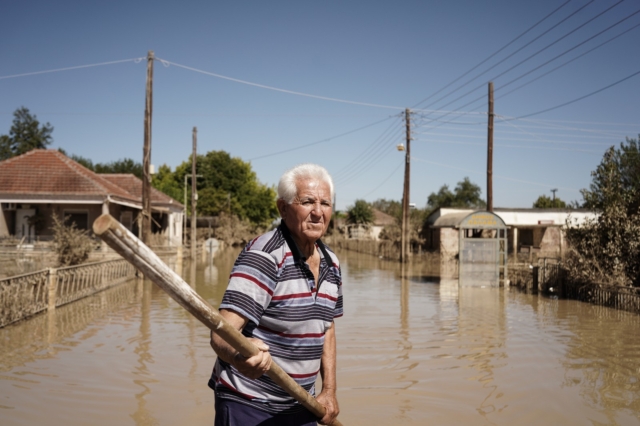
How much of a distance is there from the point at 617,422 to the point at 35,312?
9963mm

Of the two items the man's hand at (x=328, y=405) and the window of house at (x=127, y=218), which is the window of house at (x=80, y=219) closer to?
the window of house at (x=127, y=218)

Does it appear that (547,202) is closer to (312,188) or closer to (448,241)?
(448,241)

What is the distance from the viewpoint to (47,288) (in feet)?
38.9

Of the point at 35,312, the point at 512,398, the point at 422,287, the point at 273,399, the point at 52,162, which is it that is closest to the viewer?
the point at 273,399

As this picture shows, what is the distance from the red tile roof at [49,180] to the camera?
24.9 metres

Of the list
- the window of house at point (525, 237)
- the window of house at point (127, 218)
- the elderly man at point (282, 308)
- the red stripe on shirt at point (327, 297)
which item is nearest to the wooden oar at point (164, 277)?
the elderly man at point (282, 308)

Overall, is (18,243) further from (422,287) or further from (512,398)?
(512,398)

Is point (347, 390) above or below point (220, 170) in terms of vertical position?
below

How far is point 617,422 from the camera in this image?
225 inches

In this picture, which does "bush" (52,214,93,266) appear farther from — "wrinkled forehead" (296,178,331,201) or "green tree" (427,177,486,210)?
"green tree" (427,177,486,210)

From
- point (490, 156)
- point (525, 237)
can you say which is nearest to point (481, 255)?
point (490, 156)

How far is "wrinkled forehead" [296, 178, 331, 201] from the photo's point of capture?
2.78m

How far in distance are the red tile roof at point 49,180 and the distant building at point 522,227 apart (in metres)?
16.6

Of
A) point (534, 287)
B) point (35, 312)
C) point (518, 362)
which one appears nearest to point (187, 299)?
point (518, 362)
